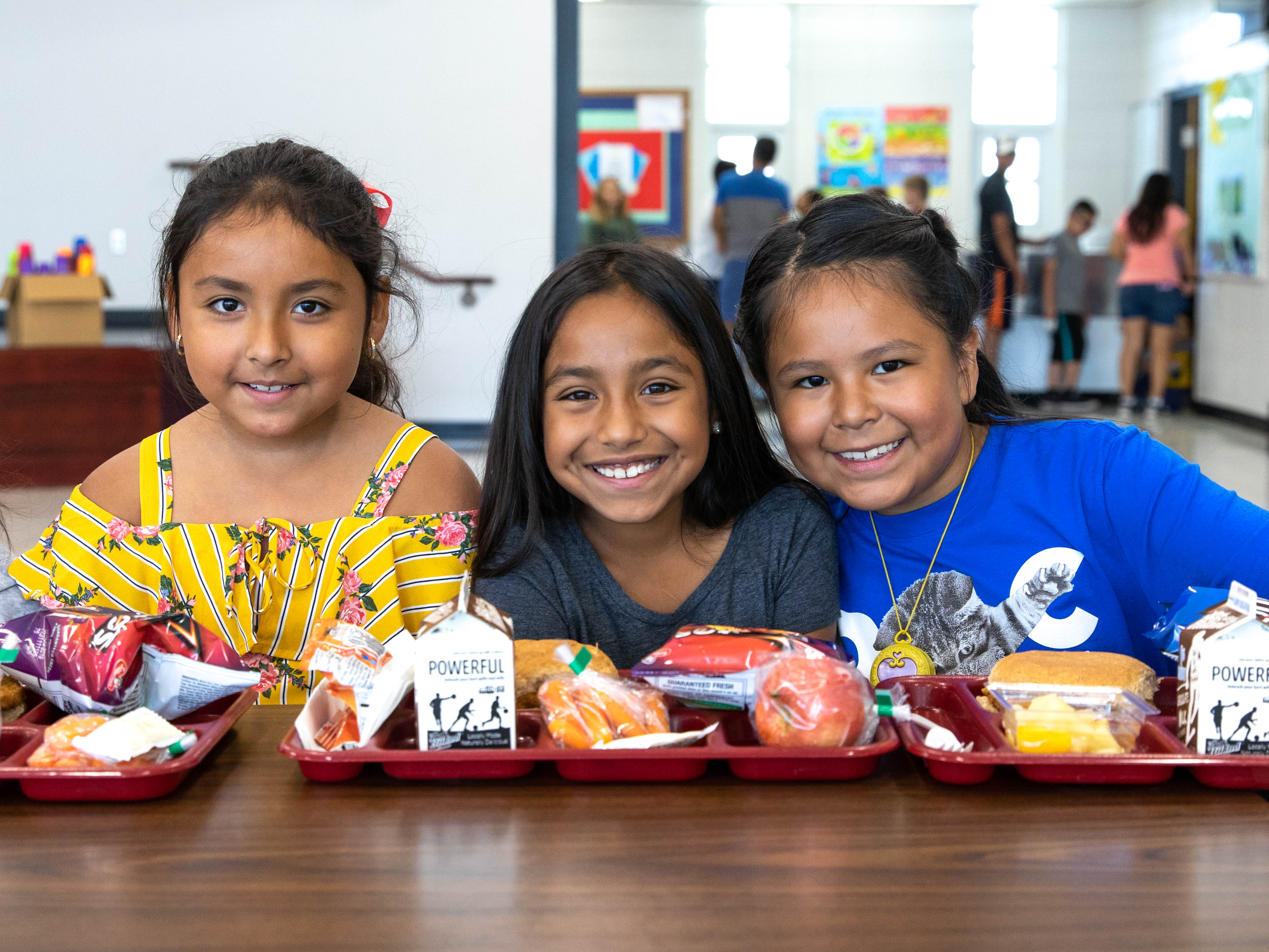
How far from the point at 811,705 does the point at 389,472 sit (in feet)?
2.87

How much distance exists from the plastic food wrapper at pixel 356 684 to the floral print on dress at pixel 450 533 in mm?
610

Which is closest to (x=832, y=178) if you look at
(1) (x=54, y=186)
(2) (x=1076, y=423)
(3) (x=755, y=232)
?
(3) (x=755, y=232)

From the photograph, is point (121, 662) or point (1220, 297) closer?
point (121, 662)

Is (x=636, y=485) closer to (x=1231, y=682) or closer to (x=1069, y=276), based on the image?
(x=1231, y=682)

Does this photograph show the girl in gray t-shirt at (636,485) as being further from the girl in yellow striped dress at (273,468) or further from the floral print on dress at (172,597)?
the floral print on dress at (172,597)

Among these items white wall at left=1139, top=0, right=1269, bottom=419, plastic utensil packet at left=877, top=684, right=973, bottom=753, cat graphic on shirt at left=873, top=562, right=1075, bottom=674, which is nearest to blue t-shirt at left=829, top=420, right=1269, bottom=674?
cat graphic on shirt at left=873, top=562, right=1075, bottom=674

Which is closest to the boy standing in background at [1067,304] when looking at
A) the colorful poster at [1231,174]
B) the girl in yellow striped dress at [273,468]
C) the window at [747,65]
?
the colorful poster at [1231,174]

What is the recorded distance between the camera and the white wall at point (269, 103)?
5.64m

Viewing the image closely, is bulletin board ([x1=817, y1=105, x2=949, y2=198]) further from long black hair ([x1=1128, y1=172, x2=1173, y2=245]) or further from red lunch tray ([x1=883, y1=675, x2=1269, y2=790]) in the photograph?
red lunch tray ([x1=883, y1=675, x2=1269, y2=790])

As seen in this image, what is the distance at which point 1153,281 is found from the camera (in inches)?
320

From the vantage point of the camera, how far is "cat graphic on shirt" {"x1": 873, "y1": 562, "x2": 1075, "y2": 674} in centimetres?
147

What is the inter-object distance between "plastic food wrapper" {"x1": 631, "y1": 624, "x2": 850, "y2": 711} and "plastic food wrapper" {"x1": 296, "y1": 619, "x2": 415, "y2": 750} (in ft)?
0.65

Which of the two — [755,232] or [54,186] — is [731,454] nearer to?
[54,186]

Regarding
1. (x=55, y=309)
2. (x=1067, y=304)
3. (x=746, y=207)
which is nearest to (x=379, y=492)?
(x=55, y=309)
